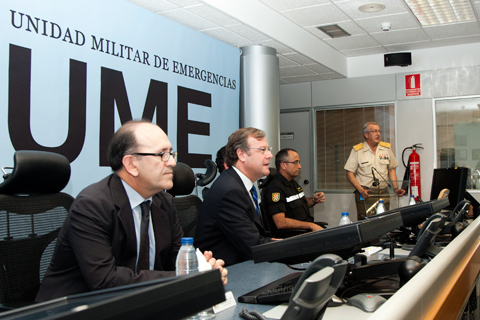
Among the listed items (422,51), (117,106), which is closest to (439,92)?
(422,51)

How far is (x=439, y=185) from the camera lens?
339 cm

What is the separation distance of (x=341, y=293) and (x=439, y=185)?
2400 millimetres

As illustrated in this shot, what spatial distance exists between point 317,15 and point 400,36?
1.48 meters

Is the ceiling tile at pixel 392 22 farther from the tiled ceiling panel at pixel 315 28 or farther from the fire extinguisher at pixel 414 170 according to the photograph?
the fire extinguisher at pixel 414 170

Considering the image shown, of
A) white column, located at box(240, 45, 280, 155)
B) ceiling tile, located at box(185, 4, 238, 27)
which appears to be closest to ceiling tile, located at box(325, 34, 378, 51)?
white column, located at box(240, 45, 280, 155)

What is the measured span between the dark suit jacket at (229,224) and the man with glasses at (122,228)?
0.38 m

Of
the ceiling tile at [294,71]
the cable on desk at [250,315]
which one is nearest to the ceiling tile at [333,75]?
the ceiling tile at [294,71]

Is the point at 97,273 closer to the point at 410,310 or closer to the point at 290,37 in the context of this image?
the point at 410,310

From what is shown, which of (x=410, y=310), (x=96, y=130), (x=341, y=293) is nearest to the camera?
(x=410, y=310)

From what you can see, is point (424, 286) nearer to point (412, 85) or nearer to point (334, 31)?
point (334, 31)

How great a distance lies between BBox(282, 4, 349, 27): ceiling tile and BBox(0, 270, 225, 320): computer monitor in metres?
4.41

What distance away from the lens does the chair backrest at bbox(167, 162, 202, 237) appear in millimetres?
2398

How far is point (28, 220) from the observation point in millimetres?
1699

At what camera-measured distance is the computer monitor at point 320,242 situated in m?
1.08
